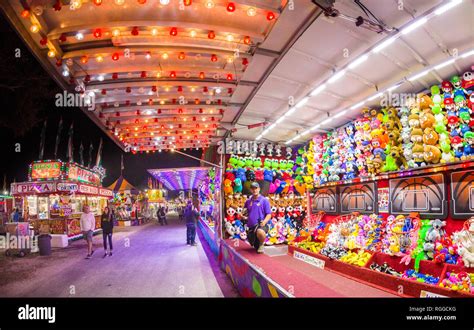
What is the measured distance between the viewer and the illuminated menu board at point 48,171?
15.8 meters

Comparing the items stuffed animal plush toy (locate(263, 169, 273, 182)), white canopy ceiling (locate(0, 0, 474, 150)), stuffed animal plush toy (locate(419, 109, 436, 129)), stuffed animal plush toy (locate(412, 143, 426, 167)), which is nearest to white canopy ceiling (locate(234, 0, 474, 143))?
white canopy ceiling (locate(0, 0, 474, 150))

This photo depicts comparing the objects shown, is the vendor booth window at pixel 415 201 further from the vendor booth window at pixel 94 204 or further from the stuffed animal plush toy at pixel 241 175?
the vendor booth window at pixel 94 204

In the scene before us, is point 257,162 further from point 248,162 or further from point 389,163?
point 389,163

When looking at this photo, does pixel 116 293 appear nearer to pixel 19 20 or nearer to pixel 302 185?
pixel 19 20

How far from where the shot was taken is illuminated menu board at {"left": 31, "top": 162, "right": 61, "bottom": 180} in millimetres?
15781

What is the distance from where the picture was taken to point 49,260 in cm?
990

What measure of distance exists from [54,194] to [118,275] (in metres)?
12.1

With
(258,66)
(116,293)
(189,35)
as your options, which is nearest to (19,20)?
(189,35)

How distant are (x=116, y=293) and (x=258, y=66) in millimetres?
5503

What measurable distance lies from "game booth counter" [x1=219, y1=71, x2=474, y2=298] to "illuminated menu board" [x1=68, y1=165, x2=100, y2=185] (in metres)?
11.8

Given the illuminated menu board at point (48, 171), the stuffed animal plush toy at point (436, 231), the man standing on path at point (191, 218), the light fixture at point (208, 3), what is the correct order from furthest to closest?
the illuminated menu board at point (48, 171), the man standing on path at point (191, 218), the stuffed animal plush toy at point (436, 231), the light fixture at point (208, 3)

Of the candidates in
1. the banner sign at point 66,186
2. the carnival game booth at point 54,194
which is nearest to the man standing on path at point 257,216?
the carnival game booth at point 54,194

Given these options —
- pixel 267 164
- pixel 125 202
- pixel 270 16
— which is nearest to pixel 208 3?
pixel 270 16

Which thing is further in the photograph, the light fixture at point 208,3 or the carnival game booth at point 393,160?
the carnival game booth at point 393,160
